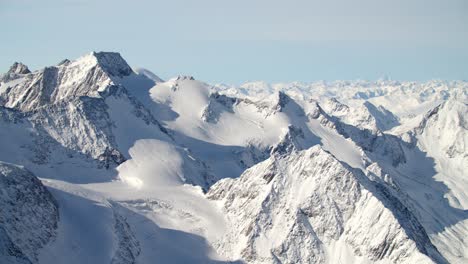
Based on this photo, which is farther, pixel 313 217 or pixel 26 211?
pixel 313 217

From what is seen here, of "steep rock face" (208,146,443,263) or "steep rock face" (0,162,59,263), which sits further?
"steep rock face" (208,146,443,263)

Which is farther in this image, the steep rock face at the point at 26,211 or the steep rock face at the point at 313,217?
the steep rock face at the point at 313,217

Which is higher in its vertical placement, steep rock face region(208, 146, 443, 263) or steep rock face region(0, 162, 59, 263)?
steep rock face region(208, 146, 443, 263)

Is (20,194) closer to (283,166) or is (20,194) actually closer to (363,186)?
(283,166)

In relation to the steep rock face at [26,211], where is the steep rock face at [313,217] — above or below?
above
